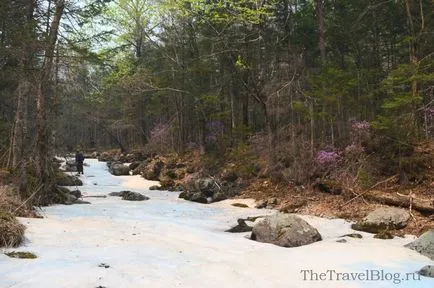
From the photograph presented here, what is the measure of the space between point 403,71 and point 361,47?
1060cm

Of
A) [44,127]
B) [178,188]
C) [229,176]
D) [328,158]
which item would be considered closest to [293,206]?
[328,158]

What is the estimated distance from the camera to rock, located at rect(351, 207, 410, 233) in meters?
9.96

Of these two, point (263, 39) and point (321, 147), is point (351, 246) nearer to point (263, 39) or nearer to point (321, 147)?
point (321, 147)

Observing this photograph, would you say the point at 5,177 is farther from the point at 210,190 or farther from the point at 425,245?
the point at 425,245

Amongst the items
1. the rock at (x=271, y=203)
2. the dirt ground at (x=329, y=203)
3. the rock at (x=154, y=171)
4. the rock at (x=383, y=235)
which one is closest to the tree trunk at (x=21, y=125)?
the rock at (x=271, y=203)

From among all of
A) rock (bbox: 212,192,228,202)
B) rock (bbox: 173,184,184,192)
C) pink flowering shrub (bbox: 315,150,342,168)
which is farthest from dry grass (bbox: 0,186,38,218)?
rock (bbox: 173,184,184,192)

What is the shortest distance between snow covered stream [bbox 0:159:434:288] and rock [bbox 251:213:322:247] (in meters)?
0.30

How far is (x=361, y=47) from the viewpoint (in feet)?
71.8

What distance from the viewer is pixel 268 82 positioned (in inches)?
745

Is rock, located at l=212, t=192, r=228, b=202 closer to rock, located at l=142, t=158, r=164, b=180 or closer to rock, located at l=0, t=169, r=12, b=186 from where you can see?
rock, located at l=0, t=169, r=12, b=186

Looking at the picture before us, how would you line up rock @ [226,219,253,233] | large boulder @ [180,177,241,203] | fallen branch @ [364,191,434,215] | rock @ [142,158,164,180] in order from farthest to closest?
rock @ [142,158,164,180]
large boulder @ [180,177,241,203]
rock @ [226,219,253,233]
fallen branch @ [364,191,434,215]

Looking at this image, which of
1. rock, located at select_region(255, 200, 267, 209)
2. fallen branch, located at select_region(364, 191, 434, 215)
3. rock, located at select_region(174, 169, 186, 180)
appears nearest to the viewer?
fallen branch, located at select_region(364, 191, 434, 215)

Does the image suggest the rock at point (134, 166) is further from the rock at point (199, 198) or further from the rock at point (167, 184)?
the rock at point (199, 198)

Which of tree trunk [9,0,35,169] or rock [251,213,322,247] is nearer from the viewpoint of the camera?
rock [251,213,322,247]
